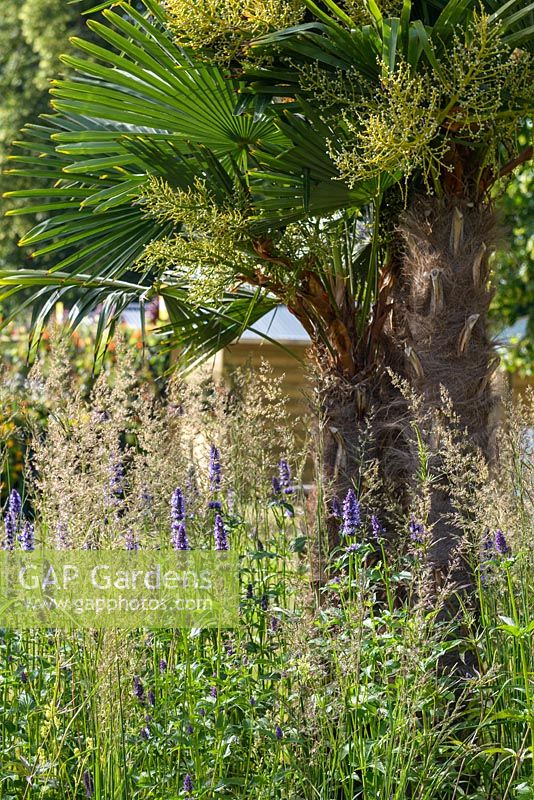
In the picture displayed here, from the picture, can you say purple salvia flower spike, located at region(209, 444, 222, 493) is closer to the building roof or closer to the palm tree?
the palm tree

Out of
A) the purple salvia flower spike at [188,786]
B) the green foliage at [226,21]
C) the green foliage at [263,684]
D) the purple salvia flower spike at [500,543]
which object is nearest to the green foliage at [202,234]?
the green foliage at [226,21]

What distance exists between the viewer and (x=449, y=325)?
4.11m

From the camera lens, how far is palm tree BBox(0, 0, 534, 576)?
3.72 m

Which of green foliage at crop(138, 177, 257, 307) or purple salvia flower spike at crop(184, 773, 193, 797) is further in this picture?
green foliage at crop(138, 177, 257, 307)

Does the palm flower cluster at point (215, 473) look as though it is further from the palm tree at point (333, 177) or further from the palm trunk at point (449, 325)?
the palm trunk at point (449, 325)

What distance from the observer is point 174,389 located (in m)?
4.48

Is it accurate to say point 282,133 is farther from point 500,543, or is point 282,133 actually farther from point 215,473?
point 500,543

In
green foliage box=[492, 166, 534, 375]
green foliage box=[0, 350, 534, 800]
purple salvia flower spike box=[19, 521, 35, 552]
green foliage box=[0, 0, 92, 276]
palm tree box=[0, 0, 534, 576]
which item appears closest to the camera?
green foliage box=[0, 350, 534, 800]

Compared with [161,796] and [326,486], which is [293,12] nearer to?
[326,486]

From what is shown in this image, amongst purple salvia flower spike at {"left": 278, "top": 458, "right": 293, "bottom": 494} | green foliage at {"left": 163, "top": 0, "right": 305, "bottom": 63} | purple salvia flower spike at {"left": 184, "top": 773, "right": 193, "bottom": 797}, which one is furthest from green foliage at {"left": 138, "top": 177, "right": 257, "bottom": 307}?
purple salvia flower spike at {"left": 184, "top": 773, "right": 193, "bottom": 797}

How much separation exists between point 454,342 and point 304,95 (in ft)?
3.69

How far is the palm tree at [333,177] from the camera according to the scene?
3.72 meters

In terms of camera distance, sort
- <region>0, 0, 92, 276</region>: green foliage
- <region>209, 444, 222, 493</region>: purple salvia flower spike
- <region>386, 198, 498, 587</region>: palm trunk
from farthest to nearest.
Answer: <region>0, 0, 92, 276</region>: green foliage < <region>209, 444, 222, 493</region>: purple salvia flower spike < <region>386, 198, 498, 587</region>: palm trunk

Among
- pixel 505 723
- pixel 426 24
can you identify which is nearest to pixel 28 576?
pixel 505 723
